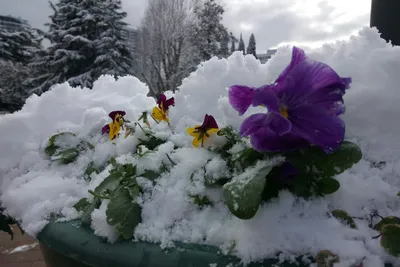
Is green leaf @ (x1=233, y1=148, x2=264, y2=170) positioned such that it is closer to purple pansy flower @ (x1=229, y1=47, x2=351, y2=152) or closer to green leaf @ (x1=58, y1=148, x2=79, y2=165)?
purple pansy flower @ (x1=229, y1=47, x2=351, y2=152)

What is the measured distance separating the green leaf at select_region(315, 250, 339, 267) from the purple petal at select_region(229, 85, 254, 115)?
0.27m

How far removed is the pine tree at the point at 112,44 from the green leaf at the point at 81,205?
48.7ft

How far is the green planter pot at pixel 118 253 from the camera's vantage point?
0.54 metres

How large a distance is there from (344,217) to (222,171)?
9.4 inches

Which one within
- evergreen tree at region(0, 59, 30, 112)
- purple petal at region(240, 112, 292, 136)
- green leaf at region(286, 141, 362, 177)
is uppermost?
purple petal at region(240, 112, 292, 136)

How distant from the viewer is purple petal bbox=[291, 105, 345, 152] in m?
0.59

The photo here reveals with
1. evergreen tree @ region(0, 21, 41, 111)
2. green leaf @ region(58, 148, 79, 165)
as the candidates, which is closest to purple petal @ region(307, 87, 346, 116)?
green leaf @ region(58, 148, 79, 165)

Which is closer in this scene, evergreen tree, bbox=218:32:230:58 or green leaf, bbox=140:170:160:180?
green leaf, bbox=140:170:160:180

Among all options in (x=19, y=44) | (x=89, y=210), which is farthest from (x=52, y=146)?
(x=19, y=44)

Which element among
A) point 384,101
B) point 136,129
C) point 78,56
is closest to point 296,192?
point 384,101

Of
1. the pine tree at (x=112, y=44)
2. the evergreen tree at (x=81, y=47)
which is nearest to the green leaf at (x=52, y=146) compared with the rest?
the pine tree at (x=112, y=44)

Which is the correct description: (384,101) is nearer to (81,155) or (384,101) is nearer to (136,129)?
(136,129)

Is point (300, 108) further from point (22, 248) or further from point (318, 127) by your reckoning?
point (22, 248)

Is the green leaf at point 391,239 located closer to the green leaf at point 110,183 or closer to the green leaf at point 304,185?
the green leaf at point 304,185
